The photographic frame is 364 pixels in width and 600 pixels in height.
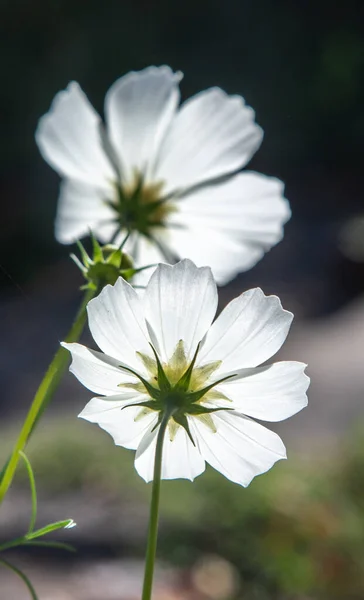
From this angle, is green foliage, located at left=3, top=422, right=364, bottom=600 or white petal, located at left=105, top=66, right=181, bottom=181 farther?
green foliage, located at left=3, top=422, right=364, bottom=600

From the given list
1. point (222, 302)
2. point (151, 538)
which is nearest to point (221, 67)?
point (222, 302)

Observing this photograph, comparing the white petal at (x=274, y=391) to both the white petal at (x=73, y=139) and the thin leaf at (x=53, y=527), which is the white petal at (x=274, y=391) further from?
the white petal at (x=73, y=139)

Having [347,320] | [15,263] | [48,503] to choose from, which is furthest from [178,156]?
[15,263]

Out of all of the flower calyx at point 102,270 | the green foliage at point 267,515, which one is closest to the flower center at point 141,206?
the flower calyx at point 102,270

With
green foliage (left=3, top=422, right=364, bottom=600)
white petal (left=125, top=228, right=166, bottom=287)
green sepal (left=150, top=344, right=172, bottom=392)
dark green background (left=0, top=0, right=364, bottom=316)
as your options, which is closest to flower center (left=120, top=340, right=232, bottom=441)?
green sepal (left=150, top=344, right=172, bottom=392)

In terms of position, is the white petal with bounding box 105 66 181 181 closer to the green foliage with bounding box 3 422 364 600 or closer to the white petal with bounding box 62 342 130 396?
the white petal with bounding box 62 342 130 396

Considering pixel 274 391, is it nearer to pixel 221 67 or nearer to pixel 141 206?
pixel 141 206
